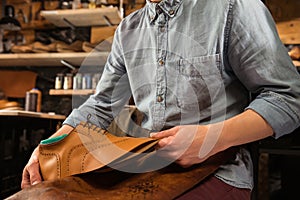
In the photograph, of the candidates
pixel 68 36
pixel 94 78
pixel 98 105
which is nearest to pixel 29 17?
pixel 68 36

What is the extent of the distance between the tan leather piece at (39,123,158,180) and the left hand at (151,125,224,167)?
0.09 feet

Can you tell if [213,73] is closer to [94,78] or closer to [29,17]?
[94,78]

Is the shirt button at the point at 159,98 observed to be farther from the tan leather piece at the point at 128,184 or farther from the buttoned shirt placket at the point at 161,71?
the tan leather piece at the point at 128,184

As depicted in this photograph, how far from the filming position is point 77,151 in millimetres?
801

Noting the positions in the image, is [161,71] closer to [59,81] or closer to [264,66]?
[264,66]

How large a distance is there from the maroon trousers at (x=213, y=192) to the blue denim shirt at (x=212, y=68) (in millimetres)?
15

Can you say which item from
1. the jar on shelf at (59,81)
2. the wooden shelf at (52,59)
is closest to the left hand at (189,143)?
the wooden shelf at (52,59)

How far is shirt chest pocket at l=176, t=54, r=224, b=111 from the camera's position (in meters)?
0.88

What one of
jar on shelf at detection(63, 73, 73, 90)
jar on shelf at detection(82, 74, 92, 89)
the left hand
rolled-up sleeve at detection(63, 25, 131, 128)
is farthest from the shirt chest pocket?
jar on shelf at detection(63, 73, 73, 90)

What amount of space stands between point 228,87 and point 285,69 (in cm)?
14

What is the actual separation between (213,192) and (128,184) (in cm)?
18

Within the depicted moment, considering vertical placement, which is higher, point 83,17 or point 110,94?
point 83,17

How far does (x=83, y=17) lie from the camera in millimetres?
3541

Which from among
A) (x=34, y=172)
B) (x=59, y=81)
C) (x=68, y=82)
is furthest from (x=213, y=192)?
(x=59, y=81)
